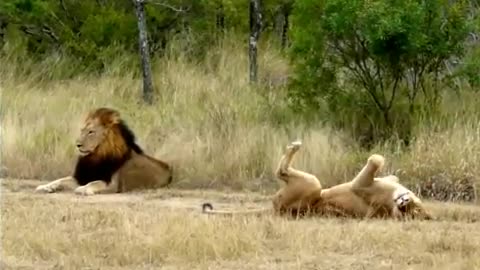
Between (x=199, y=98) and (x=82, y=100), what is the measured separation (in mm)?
1653

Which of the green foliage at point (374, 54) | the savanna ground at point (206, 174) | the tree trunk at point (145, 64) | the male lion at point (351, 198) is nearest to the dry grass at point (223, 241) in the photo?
the savanna ground at point (206, 174)

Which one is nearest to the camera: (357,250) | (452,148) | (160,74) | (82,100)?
(357,250)

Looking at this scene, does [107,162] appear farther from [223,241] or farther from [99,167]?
[223,241]

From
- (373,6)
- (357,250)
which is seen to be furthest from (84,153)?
(357,250)

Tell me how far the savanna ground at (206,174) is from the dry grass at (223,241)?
0.01 meters

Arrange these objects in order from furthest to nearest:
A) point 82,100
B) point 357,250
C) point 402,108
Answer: point 82,100
point 402,108
point 357,250

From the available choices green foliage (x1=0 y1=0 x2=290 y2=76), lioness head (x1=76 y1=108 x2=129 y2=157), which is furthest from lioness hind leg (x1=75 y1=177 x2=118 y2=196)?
green foliage (x1=0 y1=0 x2=290 y2=76)

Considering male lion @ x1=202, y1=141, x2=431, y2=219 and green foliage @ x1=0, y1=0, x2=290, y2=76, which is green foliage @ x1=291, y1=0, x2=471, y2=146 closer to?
male lion @ x1=202, y1=141, x2=431, y2=219

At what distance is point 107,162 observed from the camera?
41.8 feet

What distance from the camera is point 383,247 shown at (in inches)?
347

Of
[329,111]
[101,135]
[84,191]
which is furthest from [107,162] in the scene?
[329,111]

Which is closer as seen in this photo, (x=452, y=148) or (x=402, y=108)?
(x=452, y=148)

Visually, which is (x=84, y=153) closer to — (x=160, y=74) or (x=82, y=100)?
(x=82, y=100)

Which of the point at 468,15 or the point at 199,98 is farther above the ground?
the point at 468,15
